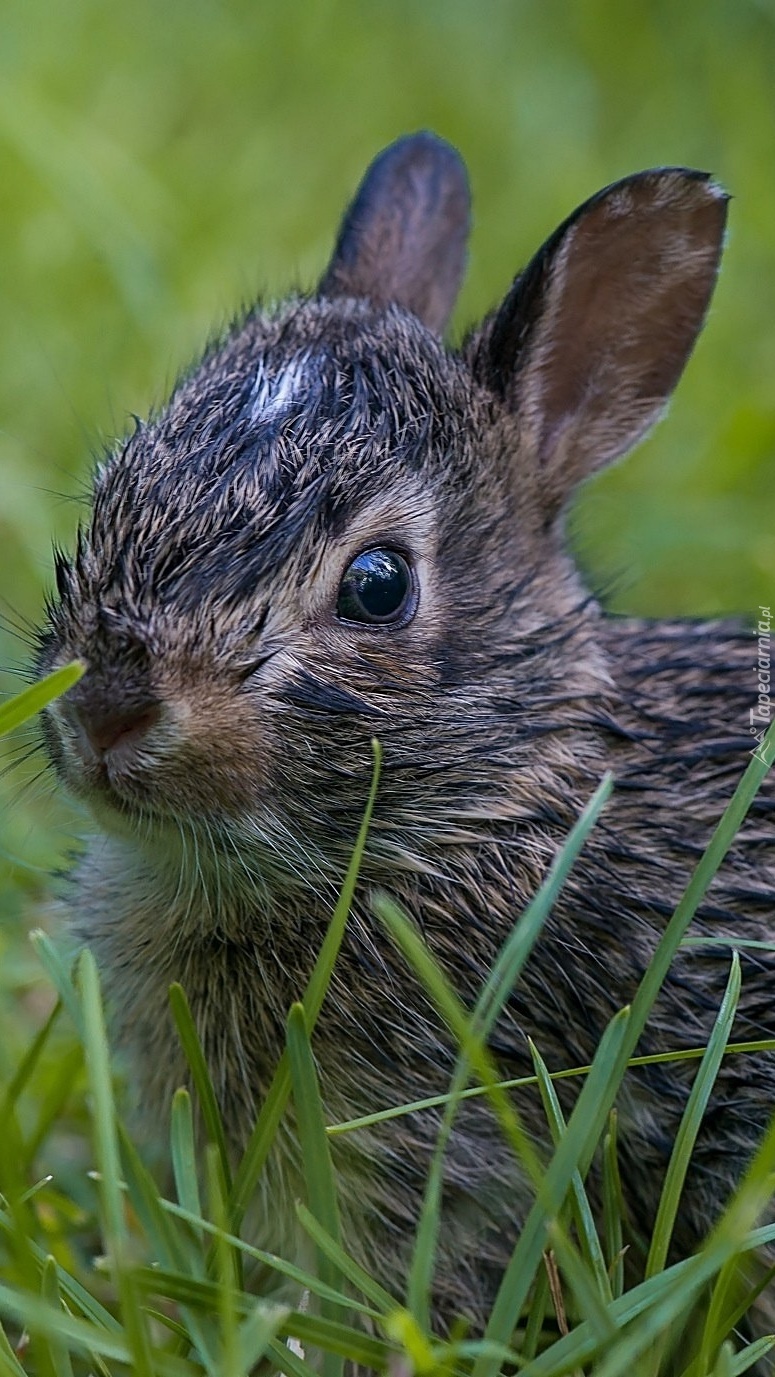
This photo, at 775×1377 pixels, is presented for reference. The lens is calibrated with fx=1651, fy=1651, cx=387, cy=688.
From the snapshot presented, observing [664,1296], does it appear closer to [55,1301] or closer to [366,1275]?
[366,1275]

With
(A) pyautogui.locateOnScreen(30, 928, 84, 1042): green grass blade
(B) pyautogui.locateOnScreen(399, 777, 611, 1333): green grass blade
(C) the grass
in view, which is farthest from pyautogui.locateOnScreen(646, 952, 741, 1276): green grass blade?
(A) pyautogui.locateOnScreen(30, 928, 84, 1042): green grass blade

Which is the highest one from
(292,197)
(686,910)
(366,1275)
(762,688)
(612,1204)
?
(292,197)

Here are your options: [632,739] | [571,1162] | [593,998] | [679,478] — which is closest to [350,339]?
[632,739]

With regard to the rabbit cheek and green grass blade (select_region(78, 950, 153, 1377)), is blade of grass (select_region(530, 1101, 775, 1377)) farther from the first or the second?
the rabbit cheek

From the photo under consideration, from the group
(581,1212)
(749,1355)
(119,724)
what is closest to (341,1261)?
(581,1212)

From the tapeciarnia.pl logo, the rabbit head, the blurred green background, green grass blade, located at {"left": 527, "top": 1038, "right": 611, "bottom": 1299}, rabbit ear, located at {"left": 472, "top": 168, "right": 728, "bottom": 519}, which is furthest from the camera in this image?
the blurred green background

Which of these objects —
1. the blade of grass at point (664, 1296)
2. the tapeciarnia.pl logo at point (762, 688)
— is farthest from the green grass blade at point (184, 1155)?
the tapeciarnia.pl logo at point (762, 688)
